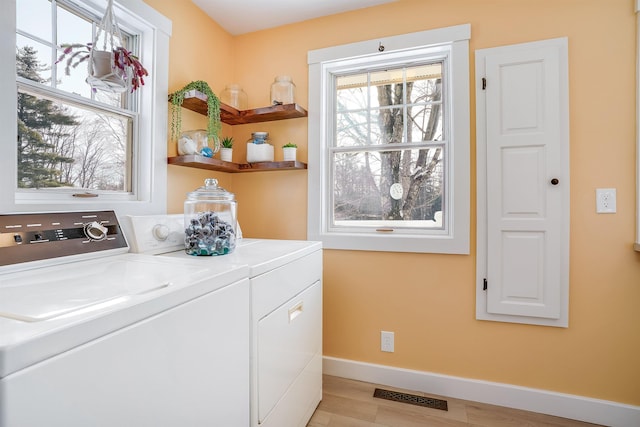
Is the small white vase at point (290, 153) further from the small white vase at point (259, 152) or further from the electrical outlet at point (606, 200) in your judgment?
the electrical outlet at point (606, 200)

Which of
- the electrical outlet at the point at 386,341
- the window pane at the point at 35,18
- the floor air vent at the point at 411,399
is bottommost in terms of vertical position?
the floor air vent at the point at 411,399

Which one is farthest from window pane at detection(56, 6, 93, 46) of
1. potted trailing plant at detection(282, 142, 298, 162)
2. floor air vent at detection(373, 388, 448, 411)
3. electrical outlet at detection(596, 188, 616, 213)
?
electrical outlet at detection(596, 188, 616, 213)

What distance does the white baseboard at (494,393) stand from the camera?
1702 millimetres

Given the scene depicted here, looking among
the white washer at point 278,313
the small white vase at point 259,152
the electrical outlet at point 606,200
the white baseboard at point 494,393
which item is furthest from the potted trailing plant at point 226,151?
the electrical outlet at point 606,200

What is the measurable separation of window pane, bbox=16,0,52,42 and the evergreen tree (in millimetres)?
83

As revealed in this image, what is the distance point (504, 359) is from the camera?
1.88 meters

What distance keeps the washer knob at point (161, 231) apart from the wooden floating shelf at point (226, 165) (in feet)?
1.67

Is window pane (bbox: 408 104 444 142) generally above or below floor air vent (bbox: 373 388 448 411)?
above

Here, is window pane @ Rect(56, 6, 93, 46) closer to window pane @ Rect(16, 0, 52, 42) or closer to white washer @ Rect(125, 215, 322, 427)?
window pane @ Rect(16, 0, 52, 42)

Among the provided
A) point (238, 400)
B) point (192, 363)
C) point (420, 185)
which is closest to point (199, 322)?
point (192, 363)

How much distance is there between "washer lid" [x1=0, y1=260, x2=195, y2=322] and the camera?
0.66 metres

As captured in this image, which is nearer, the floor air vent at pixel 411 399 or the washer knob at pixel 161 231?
the washer knob at pixel 161 231

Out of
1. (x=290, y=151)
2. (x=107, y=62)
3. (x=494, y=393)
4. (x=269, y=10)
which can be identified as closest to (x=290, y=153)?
(x=290, y=151)

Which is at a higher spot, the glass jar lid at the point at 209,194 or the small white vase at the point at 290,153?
the small white vase at the point at 290,153
